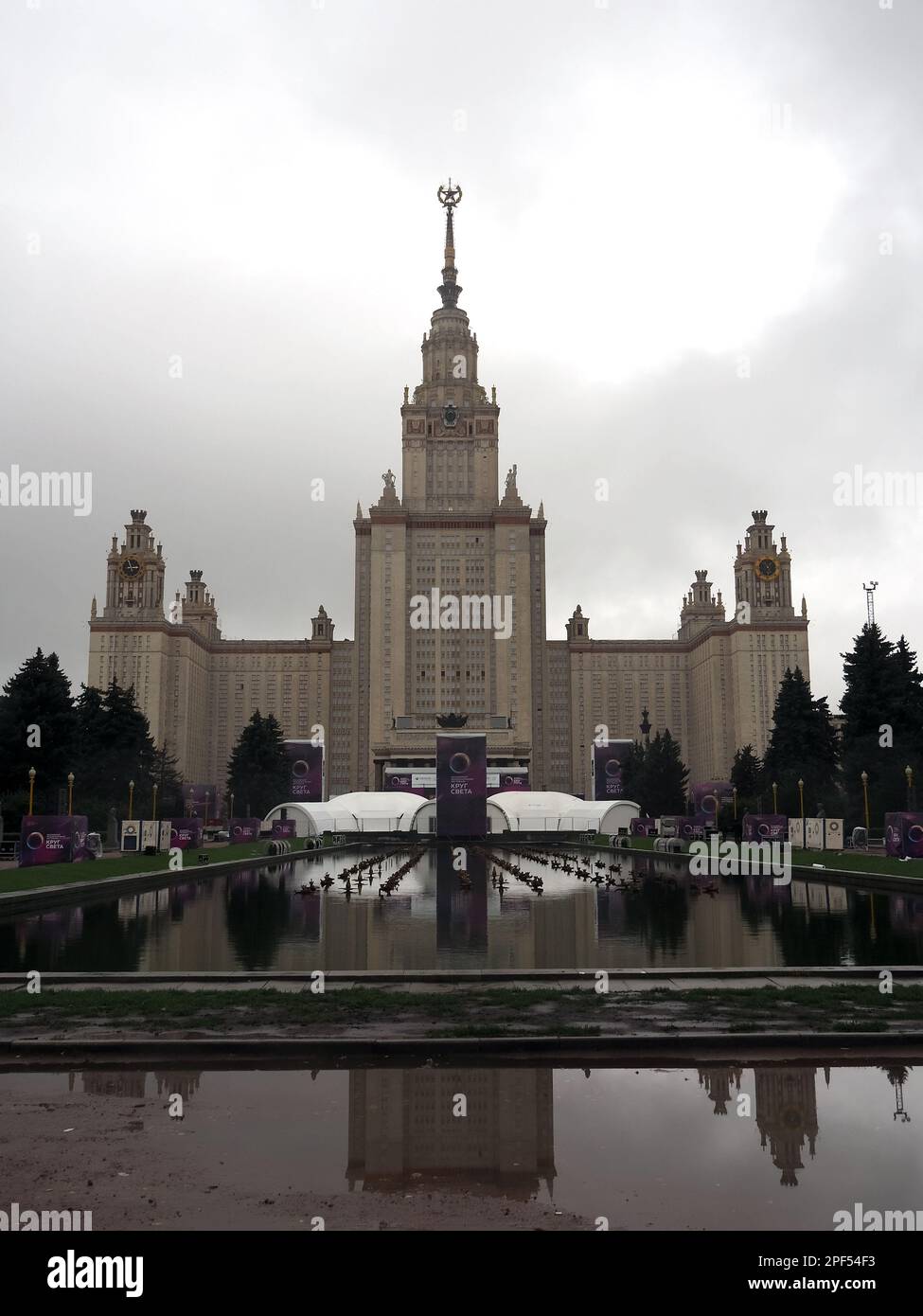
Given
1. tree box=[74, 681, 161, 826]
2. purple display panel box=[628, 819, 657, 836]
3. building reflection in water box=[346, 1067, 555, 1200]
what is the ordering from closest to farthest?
building reflection in water box=[346, 1067, 555, 1200] < tree box=[74, 681, 161, 826] < purple display panel box=[628, 819, 657, 836]

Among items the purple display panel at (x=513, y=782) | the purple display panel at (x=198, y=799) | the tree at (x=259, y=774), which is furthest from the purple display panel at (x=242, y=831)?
the purple display panel at (x=513, y=782)

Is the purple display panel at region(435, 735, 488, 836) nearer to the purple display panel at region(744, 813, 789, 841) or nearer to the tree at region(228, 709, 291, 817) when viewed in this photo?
the purple display panel at region(744, 813, 789, 841)

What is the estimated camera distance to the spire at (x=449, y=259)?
138m

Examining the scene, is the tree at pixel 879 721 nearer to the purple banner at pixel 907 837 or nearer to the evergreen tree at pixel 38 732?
the purple banner at pixel 907 837

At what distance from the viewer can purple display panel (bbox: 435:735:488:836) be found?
56625 millimetres

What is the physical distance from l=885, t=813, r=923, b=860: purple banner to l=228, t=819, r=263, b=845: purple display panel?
3699cm

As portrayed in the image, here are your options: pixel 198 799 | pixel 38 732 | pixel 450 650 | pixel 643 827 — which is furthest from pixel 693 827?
pixel 450 650

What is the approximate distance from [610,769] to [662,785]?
46.2 ft

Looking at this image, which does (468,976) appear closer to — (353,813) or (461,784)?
(461,784)

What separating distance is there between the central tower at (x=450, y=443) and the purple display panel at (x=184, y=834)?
8376 centimetres

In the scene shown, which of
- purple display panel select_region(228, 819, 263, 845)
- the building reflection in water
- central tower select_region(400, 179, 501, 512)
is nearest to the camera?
the building reflection in water

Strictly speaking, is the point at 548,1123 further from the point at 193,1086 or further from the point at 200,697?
the point at 200,697

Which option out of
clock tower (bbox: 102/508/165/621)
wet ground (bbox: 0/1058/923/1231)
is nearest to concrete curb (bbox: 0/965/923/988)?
wet ground (bbox: 0/1058/923/1231)

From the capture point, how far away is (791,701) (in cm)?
6919
